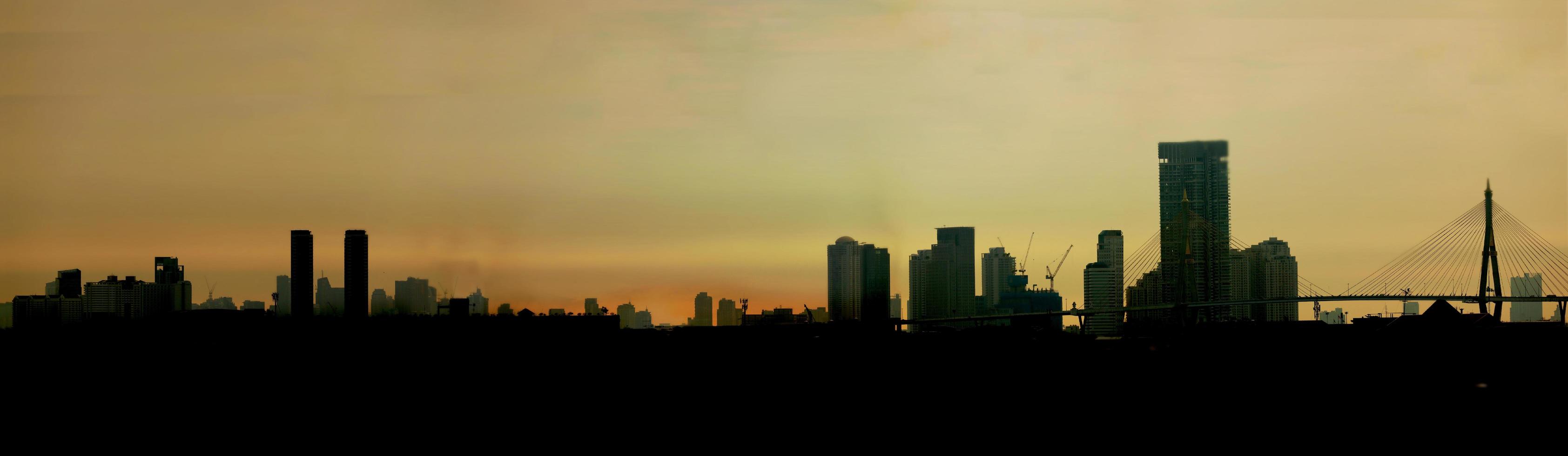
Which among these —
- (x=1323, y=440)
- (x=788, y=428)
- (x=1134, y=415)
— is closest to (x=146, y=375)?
(x=788, y=428)

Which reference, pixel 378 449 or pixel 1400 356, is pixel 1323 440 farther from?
pixel 1400 356

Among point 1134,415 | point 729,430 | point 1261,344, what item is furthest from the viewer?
point 1261,344

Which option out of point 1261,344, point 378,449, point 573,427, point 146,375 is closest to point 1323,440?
point 573,427

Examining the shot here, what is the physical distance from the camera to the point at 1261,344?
13938 centimetres

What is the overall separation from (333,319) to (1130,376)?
5380 inches

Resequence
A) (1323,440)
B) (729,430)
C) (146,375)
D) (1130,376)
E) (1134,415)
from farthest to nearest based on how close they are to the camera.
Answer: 1. (146,375)
2. (1130,376)
3. (1134,415)
4. (729,430)
5. (1323,440)

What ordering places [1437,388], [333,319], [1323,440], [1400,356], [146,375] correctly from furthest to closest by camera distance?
[333,319], [1400,356], [146,375], [1437,388], [1323,440]

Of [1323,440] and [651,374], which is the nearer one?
[1323,440]

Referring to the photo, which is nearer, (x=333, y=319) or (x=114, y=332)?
(x=114, y=332)

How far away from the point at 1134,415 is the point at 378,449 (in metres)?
29.9

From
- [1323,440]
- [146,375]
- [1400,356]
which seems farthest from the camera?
[1400,356]

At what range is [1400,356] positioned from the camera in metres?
106

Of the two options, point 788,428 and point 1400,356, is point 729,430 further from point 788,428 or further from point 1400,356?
point 1400,356

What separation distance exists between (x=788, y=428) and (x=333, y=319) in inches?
6091
